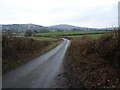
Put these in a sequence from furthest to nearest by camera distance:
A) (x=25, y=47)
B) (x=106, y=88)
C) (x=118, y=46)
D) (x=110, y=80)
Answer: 1. (x=25, y=47)
2. (x=118, y=46)
3. (x=110, y=80)
4. (x=106, y=88)

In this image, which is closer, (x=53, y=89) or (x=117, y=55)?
(x=53, y=89)

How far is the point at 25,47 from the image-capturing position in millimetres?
29281

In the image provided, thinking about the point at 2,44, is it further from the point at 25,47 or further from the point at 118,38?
the point at 118,38

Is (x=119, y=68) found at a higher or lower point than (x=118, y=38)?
lower

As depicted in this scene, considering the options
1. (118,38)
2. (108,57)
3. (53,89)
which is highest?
(118,38)

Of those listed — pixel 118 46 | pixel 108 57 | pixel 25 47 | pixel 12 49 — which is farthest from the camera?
pixel 25 47

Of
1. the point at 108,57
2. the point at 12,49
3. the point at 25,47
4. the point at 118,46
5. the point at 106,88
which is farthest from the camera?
the point at 25,47

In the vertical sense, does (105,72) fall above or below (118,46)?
below

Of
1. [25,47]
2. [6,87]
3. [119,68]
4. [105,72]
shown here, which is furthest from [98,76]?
[25,47]

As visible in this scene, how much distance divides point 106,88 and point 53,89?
2.48m

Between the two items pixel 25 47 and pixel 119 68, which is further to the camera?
pixel 25 47

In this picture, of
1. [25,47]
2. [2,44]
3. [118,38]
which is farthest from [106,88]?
[25,47]

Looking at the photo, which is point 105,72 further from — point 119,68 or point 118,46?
point 118,46

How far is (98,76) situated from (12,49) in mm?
12783
